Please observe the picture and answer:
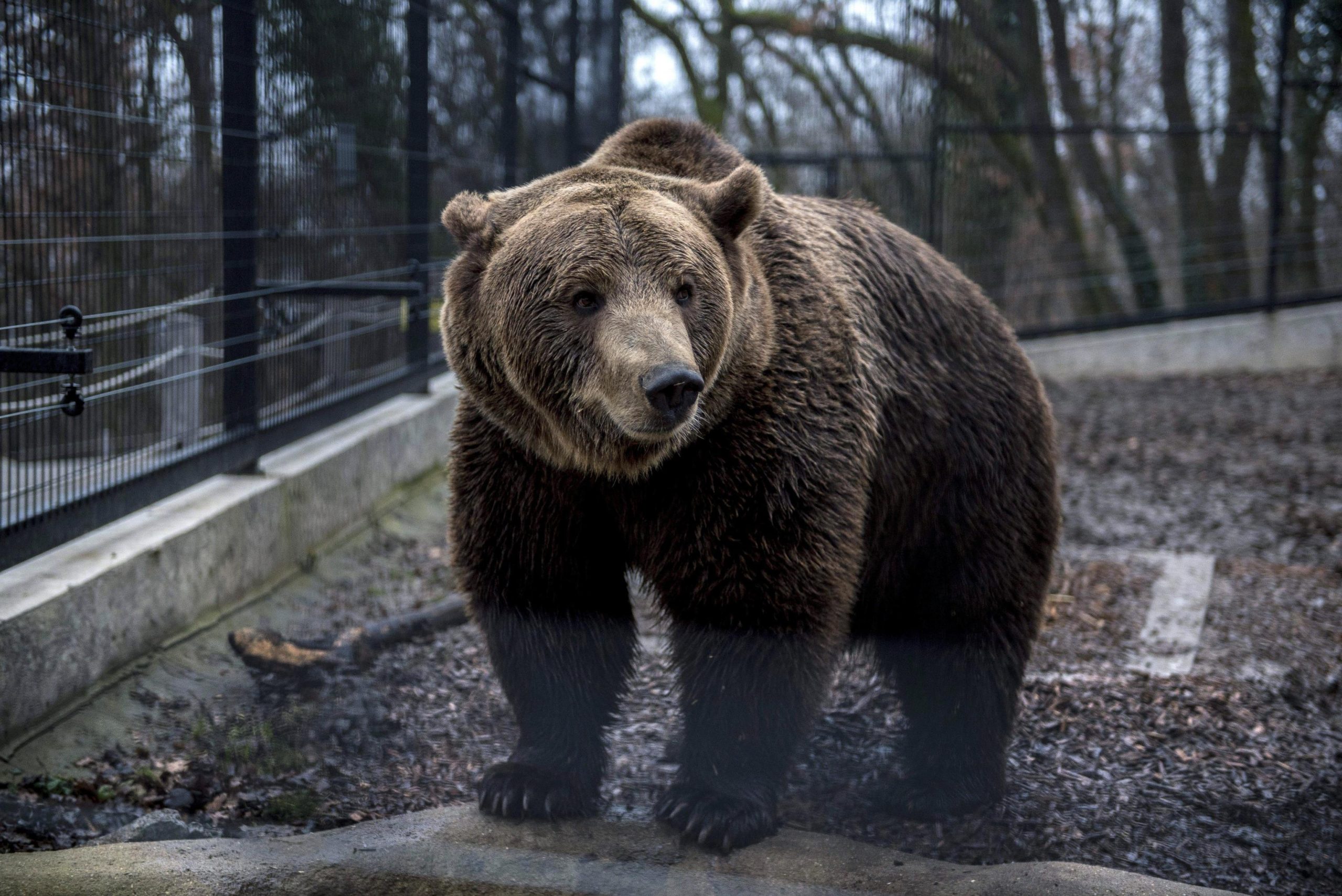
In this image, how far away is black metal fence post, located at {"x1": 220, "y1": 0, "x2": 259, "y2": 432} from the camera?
4633 millimetres

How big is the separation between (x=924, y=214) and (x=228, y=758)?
29.9 ft

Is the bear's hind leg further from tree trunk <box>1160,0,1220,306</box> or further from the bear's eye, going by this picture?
tree trunk <box>1160,0,1220,306</box>

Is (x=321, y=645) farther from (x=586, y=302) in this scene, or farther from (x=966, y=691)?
(x=966, y=691)

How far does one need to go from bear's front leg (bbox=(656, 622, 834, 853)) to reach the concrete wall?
920 cm

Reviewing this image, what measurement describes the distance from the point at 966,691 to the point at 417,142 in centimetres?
452

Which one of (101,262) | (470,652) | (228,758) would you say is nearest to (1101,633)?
(470,652)

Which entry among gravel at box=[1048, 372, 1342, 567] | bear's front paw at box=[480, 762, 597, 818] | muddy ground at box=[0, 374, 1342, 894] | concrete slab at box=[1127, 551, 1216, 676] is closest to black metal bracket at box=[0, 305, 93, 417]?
muddy ground at box=[0, 374, 1342, 894]

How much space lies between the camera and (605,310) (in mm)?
2660

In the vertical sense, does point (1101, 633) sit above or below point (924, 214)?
below

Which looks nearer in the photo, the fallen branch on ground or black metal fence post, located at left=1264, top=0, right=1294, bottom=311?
the fallen branch on ground

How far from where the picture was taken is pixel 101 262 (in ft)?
12.8

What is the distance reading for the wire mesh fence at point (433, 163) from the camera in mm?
3801

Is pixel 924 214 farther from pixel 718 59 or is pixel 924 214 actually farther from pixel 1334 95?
pixel 718 59

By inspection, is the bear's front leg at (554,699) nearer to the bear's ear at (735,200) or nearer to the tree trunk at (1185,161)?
the bear's ear at (735,200)
